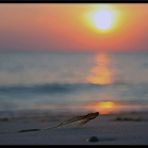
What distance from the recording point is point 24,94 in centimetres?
1806

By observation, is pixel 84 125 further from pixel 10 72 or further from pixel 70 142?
pixel 10 72

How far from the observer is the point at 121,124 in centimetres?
665

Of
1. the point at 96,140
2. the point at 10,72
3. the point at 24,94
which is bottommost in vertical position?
the point at 96,140

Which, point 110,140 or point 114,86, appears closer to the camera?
point 110,140

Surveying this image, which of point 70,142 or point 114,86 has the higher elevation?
point 114,86

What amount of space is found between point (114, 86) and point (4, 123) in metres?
15.2

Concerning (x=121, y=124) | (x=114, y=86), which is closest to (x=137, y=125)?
(x=121, y=124)

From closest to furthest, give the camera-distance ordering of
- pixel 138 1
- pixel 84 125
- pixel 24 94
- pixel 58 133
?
pixel 138 1 → pixel 58 133 → pixel 84 125 → pixel 24 94

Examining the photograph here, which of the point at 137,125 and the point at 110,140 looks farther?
the point at 137,125

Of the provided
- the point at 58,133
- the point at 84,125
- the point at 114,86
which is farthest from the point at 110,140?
the point at 114,86

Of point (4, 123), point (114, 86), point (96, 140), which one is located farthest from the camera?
point (114, 86)

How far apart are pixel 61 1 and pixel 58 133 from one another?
7.65ft

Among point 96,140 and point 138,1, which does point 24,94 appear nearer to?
point 96,140

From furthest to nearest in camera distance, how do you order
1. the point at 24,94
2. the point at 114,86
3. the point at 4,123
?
the point at 114,86
the point at 24,94
the point at 4,123
